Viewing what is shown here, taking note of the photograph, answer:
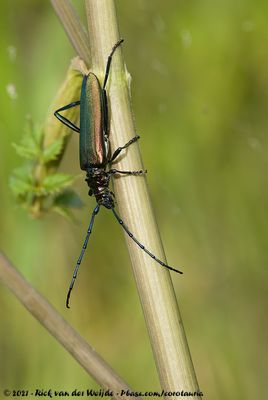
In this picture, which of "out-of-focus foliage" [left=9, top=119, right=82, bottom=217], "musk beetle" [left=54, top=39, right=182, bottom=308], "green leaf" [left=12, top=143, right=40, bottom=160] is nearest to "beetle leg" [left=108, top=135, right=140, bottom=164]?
"musk beetle" [left=54, top=39, right=182, bottom=308]

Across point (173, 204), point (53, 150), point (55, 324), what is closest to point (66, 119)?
point (53, 150)

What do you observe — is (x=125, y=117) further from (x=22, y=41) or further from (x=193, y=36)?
(x=193, y=36)

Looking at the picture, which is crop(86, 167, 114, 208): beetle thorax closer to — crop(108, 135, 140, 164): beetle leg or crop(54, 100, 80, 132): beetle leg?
crop(54, 100, 80, 132): beetle leg

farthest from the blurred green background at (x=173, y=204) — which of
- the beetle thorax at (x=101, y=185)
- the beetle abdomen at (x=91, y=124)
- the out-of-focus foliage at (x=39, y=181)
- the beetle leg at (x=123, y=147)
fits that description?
the beetle leg at (x=123, y=147)

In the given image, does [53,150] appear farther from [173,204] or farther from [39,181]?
[173,204]

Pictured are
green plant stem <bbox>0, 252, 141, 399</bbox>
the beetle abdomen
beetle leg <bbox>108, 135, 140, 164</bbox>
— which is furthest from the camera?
the beetle abdomen

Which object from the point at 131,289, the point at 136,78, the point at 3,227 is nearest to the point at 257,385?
the point at 131,289

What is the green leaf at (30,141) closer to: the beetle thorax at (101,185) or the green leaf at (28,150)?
the green leaf at (28,150)
